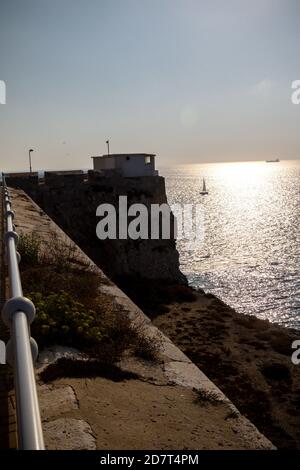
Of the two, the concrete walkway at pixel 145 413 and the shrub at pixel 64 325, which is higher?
the shrub at pixel 64 325

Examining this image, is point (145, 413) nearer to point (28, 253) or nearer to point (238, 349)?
point (28, 253)

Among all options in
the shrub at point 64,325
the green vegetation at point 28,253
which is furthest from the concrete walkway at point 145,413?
the green vegetation at point 28,253

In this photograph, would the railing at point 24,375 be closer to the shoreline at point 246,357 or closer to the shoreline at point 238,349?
the shoreline at point 246,357

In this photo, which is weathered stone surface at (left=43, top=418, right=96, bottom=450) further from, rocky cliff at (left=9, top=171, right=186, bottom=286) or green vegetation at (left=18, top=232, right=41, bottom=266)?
rocky cliff at (left=9, top=171, right=186, bottom=286)

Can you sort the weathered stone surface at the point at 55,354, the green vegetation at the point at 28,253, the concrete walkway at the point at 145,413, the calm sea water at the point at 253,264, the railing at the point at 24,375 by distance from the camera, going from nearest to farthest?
the railing at the point at 24,375 → the concrete walkway at the point at 145,413 → the weathered stone surface at the point at 55,354 → the green vegetation at the point at 28,253 → the calm sea water at the point at 253,264

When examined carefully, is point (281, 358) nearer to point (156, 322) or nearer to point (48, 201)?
point (156, 322)

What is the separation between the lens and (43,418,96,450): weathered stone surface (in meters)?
2.97

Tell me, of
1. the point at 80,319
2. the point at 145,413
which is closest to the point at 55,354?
the point at 80,319

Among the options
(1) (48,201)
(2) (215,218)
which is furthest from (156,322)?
(2) (215,218)

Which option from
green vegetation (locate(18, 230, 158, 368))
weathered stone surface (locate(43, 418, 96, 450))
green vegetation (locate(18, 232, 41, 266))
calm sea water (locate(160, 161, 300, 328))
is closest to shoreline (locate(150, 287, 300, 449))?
calm sea water (locate(160, 161, 300, 328))

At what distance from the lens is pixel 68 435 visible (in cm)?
310

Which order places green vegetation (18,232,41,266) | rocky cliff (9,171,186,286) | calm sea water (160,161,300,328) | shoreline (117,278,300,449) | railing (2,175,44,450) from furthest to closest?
calm sea water (160,161,300,328)
rocky cliff (9,171,186,286)
shoreline (117,278,300,449)
green vegetation (18,232,41,266)
railing (2,175,44,450)

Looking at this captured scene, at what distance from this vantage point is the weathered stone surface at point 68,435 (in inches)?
117

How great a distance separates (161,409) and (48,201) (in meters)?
27.7
